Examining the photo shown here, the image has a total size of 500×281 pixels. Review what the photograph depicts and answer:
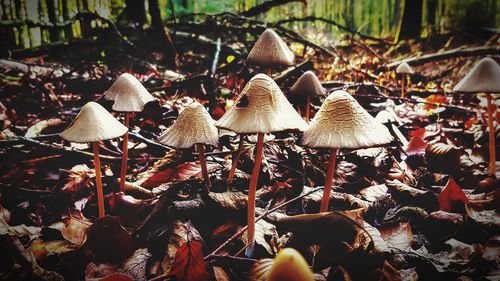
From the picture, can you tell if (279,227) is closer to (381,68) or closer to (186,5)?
(381,68)

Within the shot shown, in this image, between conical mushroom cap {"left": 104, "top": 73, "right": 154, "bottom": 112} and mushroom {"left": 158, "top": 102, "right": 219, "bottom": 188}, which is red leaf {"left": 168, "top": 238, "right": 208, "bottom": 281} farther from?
conical mushroom cap {"left": 104, "top": 73, "right": 154, "bottom": 112}

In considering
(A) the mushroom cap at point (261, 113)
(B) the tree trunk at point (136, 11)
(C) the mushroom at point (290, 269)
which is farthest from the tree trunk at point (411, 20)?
(C) the mushroom at point (290, 269)

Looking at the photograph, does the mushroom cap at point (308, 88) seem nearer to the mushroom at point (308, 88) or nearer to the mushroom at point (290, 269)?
the mushroom at point (308, 88)

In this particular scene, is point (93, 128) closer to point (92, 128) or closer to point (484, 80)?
point (92, 128)

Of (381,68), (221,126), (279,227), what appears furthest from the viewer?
(381,68)

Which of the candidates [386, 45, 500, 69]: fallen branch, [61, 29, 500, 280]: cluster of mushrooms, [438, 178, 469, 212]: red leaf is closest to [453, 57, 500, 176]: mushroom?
[438, 178, 469, 212]: red leaf

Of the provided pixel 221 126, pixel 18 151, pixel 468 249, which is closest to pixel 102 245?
pixel 221 126

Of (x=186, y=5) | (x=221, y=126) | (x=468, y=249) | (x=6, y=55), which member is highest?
(x=186, y=5)
